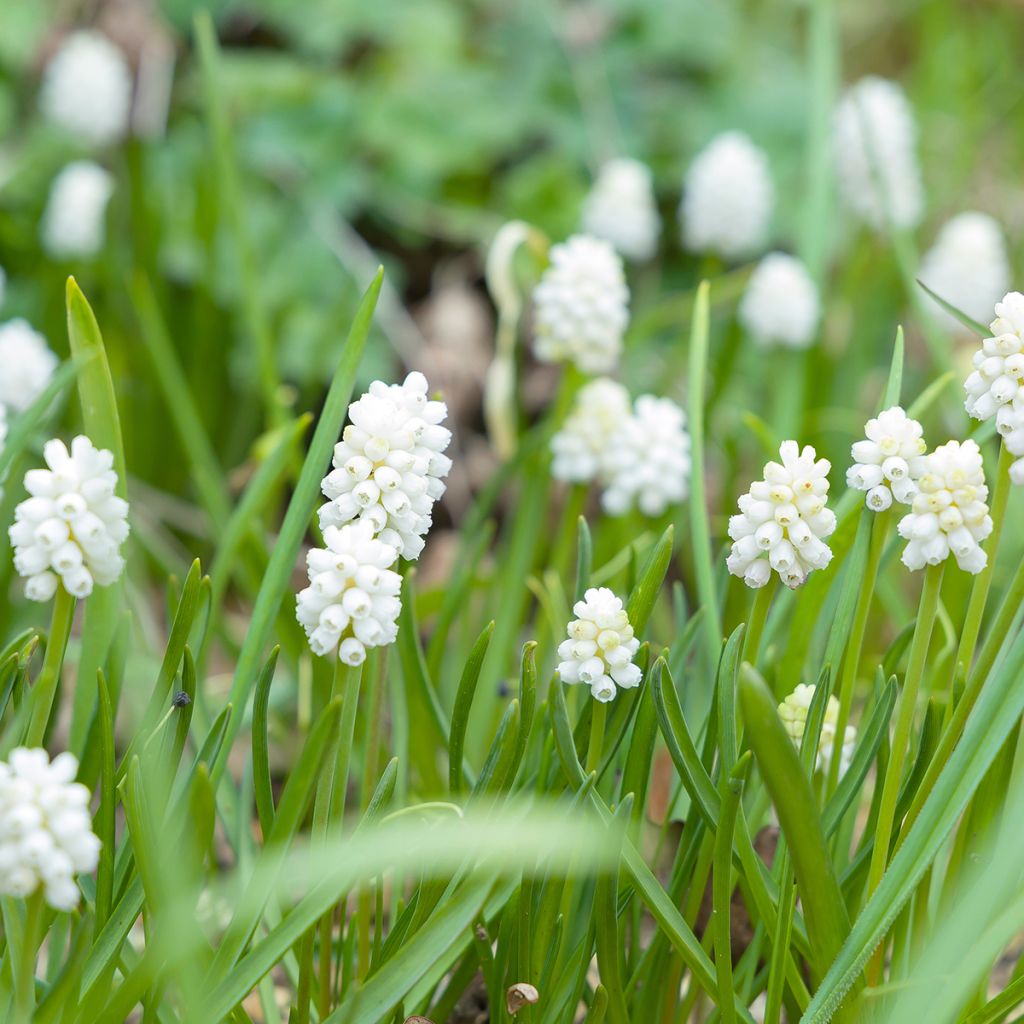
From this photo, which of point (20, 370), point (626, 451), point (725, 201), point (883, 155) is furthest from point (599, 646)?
point (883, 155)

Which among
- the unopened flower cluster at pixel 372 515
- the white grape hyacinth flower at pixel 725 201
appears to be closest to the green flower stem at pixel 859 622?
the unopened flower cluster at pixel 372 515

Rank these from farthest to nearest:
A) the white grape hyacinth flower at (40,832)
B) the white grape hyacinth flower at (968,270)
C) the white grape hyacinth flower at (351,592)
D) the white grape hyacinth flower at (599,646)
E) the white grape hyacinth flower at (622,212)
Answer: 1. the white grape hyacinth flower at (968,270)
2. the white grape hyacinth flower at (622,212)
3. the white grape hyacinth flower at (599,646)
4. the white grape hyacinth flower at (351,592)
5. the white grape hyacinth flower at (40,832)

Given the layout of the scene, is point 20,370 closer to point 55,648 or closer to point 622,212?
point 55,648

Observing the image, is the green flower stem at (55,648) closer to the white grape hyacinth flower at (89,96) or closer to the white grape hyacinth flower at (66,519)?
the white grape hyacinth flower at (66,519)

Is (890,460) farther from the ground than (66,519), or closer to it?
farther from the ground

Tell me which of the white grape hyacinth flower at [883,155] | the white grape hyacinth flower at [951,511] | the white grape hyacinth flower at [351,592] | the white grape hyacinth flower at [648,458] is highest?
the white grape hyacinth flower at [883,155]

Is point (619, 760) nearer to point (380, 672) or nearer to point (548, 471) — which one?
point (380, 672)
